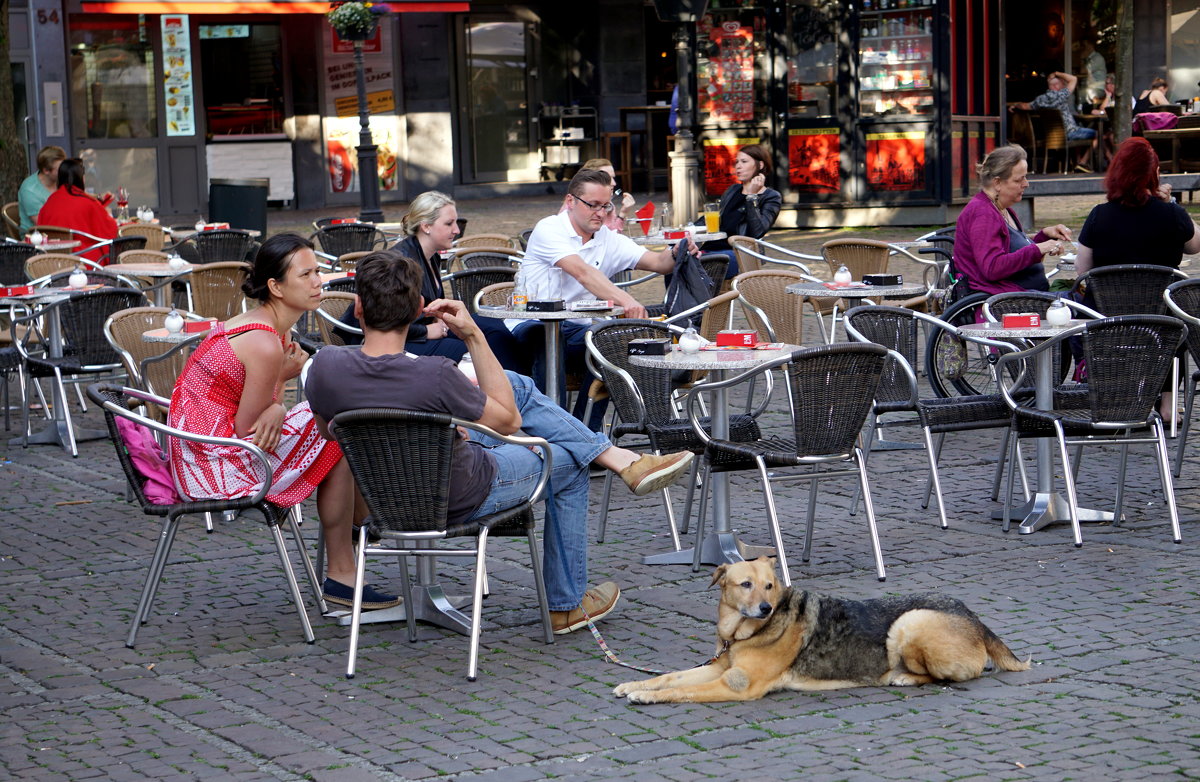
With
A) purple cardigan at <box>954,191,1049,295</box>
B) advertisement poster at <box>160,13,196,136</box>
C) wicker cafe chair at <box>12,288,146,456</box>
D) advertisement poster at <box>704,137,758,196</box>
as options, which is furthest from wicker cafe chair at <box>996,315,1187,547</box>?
advertisement poster at <box>160,13,196,136</box>

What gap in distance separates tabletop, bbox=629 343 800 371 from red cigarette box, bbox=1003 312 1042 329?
1102 mm

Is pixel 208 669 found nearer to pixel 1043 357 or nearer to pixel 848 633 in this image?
pixel 848 633

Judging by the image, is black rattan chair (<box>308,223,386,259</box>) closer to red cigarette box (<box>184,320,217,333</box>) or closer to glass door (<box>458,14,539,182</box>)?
red cigarette box (<box>184,320,217,333</box>)

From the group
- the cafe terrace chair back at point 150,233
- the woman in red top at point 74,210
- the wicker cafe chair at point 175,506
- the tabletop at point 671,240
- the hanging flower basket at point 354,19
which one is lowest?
the wicker cafe chair at point 175,506

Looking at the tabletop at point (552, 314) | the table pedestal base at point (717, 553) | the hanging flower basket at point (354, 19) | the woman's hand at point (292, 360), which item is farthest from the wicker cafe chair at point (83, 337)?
A: the hanging flower basket at point (354, 19)

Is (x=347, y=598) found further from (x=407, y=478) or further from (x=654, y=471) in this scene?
(x=654, y=471)

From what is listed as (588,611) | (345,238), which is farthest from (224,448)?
(345,238)

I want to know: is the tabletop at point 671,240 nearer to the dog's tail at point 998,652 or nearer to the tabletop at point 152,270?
the tabletop at point 152,270

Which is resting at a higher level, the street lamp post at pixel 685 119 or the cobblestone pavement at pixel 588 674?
the street lamp post at pixel 685 119

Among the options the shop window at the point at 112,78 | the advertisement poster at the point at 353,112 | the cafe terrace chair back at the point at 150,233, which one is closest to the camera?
the cafe terrace chair back at the point at 150,233

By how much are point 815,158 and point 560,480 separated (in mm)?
14404

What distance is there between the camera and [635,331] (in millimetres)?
7133

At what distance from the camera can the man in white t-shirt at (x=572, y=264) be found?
26.8ft

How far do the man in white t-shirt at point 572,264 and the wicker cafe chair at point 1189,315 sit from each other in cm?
255
